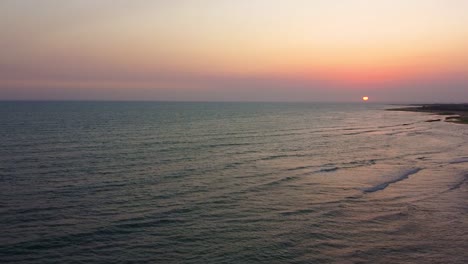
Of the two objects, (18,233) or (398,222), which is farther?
(398,222)

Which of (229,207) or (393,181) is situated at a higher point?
(393,181)

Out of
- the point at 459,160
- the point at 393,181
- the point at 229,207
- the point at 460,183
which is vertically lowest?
the point at 229,207

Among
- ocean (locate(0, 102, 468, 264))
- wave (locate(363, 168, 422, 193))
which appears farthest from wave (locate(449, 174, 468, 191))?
wave (locate(363, 168, 422, 193))

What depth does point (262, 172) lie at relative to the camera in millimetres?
36906

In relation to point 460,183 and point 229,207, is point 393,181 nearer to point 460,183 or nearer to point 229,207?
point 460,183

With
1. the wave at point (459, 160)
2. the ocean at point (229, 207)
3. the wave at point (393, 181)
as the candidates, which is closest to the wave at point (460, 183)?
the ocean at point (229, 207)

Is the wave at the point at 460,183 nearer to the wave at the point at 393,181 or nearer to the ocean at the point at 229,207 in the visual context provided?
the ocean at the point at 229,207

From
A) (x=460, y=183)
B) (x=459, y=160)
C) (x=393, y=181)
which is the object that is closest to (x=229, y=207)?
(x=393, y=181)

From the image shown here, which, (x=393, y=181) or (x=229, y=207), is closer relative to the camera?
(x=229, y=207)

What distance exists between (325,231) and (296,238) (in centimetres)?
196

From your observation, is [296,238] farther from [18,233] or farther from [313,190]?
[18,233]

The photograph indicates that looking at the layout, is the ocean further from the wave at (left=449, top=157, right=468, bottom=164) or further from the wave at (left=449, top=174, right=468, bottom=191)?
the wave at (left=449, top=174, right=468, bottom=191)

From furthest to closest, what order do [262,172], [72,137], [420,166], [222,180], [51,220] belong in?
[72,137] → [420,166] → [262,172] → [222,180] → [51,220]

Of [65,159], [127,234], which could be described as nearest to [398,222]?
[127,234]
